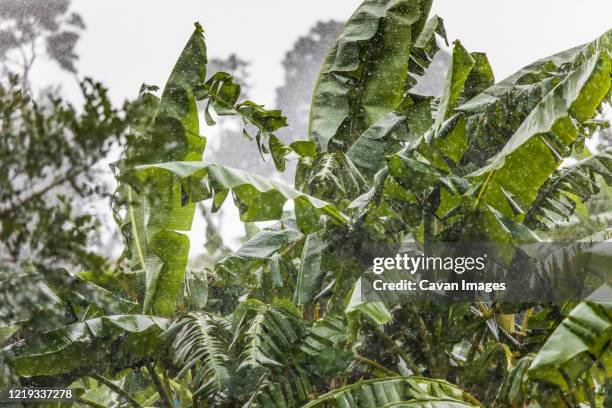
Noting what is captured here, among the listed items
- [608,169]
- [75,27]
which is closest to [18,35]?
[75,27]

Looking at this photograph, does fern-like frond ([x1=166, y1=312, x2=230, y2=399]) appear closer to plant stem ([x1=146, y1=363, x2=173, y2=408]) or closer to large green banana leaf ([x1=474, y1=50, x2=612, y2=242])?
plant stem ([x1=146, y1=363, x2=173, y2=408])

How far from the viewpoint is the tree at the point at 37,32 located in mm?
3234

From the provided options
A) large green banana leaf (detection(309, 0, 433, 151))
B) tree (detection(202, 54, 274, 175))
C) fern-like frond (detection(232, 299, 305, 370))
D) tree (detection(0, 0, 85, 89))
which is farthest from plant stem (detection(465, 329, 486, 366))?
tree (detection(202, 54, 274, 175))

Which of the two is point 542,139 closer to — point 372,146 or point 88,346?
point 372,146

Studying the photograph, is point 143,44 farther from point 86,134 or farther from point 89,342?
point 86,134

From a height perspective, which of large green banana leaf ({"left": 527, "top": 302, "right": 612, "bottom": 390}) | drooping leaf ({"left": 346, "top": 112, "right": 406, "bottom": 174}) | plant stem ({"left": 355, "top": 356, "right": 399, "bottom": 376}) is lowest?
large green banana leaf ({"left": 527, "top": 302, "right": 612, "bottom": 390})

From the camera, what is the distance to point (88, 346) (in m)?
1.83

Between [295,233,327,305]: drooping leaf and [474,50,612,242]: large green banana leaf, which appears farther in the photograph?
[295,233,327,305]: drooping leaf

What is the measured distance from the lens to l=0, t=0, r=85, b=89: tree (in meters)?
3.23

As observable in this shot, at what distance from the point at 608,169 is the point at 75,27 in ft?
9.41

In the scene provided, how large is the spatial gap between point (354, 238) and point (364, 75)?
78cm

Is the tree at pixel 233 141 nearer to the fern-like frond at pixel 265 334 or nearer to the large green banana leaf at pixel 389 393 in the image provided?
the fern-like frond at pixel 265 334

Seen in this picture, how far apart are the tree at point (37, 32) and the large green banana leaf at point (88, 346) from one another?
1.65 m

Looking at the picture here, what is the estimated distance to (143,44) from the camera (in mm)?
4148
